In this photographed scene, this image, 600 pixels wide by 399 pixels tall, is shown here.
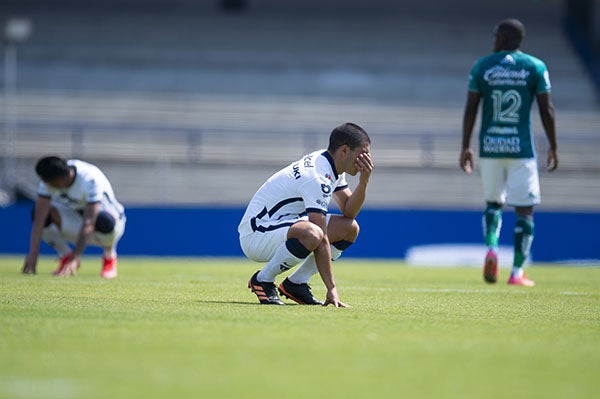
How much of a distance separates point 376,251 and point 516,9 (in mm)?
13602

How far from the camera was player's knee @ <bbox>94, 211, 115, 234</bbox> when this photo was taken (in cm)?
1084

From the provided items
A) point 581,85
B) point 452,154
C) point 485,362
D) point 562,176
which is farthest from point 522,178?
point 581,85

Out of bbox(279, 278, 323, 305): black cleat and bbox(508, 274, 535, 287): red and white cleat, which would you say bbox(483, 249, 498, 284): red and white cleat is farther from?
bbox(279, 278, 323, 305): black cleat

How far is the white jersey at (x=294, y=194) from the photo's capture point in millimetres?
6988

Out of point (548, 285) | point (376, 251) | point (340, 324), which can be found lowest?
point (376, 251)

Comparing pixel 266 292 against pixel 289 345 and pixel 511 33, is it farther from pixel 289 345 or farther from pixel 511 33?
pixel 511 33

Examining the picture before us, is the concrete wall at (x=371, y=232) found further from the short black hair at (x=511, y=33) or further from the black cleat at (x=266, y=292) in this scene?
the black cleat at (x=266, y=292)

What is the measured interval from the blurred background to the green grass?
32.7 ft

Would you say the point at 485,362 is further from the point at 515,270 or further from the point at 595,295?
the point at 515,270

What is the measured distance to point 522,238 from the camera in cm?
1030

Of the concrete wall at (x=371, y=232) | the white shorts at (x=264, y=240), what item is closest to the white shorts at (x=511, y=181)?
the white shorts at (x=264, y=240)

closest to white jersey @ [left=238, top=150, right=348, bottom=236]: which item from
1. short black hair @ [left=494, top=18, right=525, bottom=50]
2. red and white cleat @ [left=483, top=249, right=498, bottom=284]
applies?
red and white cleat @ [left=483, top=249, right=498, bottom=284]

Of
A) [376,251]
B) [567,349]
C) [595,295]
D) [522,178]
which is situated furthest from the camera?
[376,251]

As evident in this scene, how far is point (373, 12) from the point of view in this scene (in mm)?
28938
